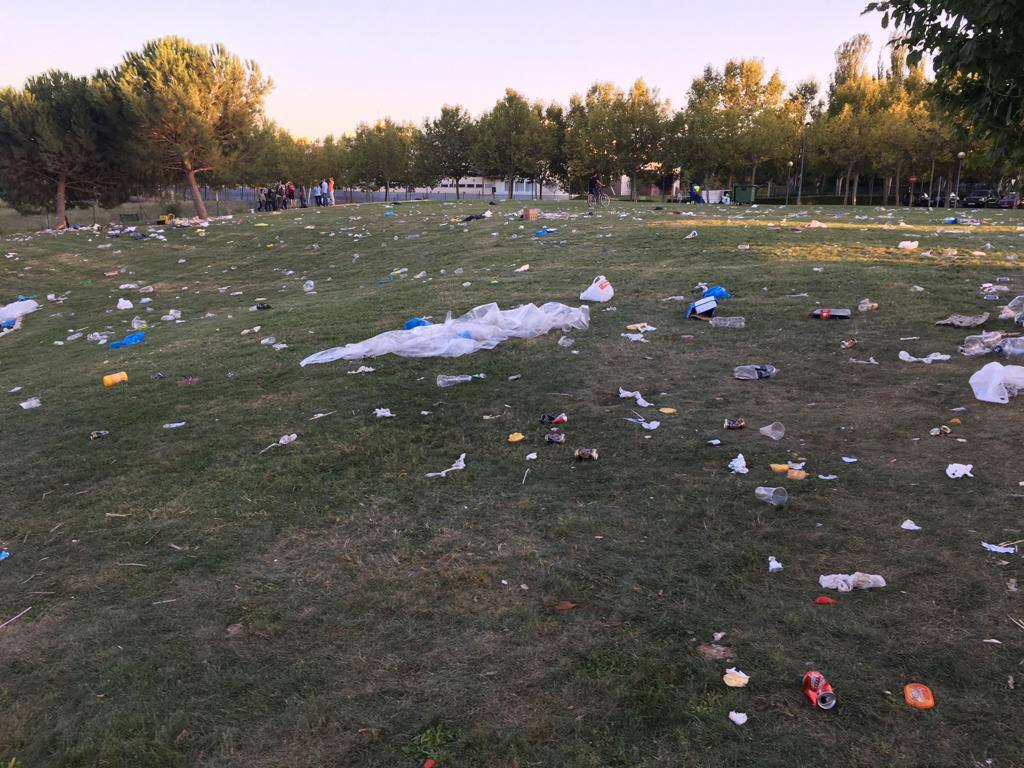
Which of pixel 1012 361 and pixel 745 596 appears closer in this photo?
pixel 745 596

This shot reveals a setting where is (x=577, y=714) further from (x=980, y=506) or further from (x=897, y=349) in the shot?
(x=897, y=349)

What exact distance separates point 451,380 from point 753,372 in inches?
102

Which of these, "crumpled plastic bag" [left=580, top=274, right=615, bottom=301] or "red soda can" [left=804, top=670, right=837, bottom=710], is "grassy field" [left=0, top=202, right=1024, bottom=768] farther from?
"crumpled plastic bag" [left=580, top=274, right=615, bottom=301]

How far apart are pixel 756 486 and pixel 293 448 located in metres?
3.10

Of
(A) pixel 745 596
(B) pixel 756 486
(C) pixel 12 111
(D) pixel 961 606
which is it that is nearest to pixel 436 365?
(B) pixel 756 486

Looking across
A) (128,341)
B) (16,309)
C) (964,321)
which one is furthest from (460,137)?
(964,321)

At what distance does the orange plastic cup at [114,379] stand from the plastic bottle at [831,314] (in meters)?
7.27

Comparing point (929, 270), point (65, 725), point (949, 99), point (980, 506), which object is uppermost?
point (949, 99)

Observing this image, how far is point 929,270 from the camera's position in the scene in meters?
8.75

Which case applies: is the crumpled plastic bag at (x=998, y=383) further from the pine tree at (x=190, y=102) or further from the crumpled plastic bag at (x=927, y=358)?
the pine tree at (x=190, y=102)

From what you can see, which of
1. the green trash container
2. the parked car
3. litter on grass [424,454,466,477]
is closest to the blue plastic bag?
litter on grass [424,454,466,477]

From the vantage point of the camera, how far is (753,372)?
556 centimetres

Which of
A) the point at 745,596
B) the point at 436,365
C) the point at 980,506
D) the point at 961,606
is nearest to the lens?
the point at 961,606

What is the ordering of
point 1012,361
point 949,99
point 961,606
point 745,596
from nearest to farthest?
point 961,606 → point 745,596 → point 949,99 → point 1012,361
